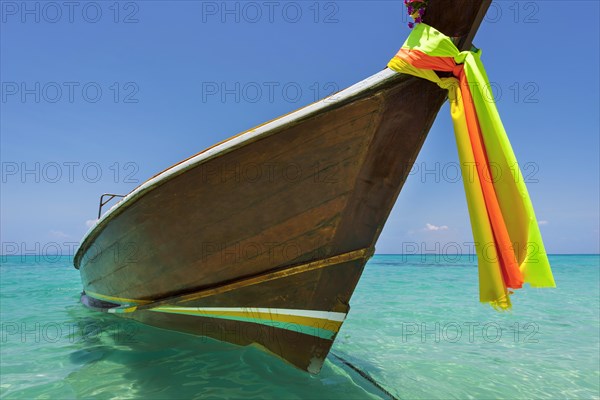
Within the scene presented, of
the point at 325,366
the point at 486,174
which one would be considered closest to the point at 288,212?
the point at 486,174

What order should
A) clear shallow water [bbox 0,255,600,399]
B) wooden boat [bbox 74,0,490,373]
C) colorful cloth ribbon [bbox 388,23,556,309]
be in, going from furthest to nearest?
1. clear shallow water [bbox 0,255,600,399]
2. wooden boat [bbox 74,0,490,373]
3. colorful cloth ribbon [bbox 388,23,556,309]

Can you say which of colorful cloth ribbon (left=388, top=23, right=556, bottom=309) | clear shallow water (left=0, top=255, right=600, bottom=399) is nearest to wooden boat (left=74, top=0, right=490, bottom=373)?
colorful cloth ribbon (left=388, top=23, right=556, bottom=309)

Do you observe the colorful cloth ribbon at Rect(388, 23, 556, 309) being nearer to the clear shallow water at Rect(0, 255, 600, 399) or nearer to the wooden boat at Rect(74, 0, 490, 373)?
the wooden boat at Rect(74, 0, 490, 373)

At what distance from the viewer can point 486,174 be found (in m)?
2.12

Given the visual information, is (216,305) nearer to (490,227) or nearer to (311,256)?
(311,256)

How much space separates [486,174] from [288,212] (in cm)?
132

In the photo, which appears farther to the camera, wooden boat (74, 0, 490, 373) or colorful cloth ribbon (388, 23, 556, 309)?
wooden boat (74, 0, 490, 373)

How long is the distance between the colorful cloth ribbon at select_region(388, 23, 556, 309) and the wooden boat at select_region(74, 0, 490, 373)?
0.52 feet

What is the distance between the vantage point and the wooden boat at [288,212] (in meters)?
2.40

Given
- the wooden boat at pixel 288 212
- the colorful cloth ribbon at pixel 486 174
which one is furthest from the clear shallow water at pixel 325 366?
the colorful cloth ribbon at pixel 486 174

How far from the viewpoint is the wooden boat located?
2.40m

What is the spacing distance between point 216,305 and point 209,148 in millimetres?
1317

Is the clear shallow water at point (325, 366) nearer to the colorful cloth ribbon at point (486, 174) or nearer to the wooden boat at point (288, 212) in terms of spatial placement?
the wooden boat at point (288, 212)

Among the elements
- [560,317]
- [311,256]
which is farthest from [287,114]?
[560,317]
